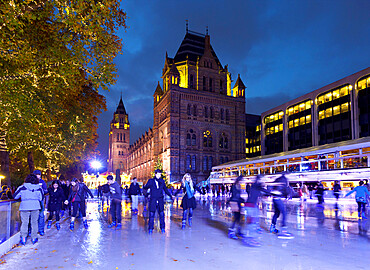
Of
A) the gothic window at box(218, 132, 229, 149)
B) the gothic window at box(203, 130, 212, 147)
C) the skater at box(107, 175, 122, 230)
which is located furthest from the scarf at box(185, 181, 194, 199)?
the gothic window at box(218, 132, 229, 149)

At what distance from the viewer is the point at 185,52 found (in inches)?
2685

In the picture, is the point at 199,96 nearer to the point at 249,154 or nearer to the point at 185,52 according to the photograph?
the point at 185,52

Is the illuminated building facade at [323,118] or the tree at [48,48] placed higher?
the illuminated building facade at [323,118]

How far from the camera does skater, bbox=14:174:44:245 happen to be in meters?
7.42

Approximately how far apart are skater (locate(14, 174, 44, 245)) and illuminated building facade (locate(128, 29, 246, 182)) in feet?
165

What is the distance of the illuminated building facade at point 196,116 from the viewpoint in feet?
199

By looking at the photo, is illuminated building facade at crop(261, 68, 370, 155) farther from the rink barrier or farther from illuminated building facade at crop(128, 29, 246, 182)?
the rink barrier

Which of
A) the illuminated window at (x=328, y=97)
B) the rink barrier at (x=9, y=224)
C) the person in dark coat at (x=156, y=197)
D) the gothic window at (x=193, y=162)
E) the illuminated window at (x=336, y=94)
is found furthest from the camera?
the gothic window at (x=193, y=162)

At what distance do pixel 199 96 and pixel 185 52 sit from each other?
1169 centimetres

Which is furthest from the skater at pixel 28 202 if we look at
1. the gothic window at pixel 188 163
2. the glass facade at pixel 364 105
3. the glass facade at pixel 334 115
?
the gothic window at pixel 188 163

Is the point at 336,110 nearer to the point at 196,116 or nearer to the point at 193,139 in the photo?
the point at 196,116

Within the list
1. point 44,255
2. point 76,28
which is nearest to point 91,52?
point 76,28

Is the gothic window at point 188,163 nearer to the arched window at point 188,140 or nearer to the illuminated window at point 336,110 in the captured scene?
the arched window at point 188,140

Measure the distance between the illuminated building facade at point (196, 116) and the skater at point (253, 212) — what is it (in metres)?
50.3
